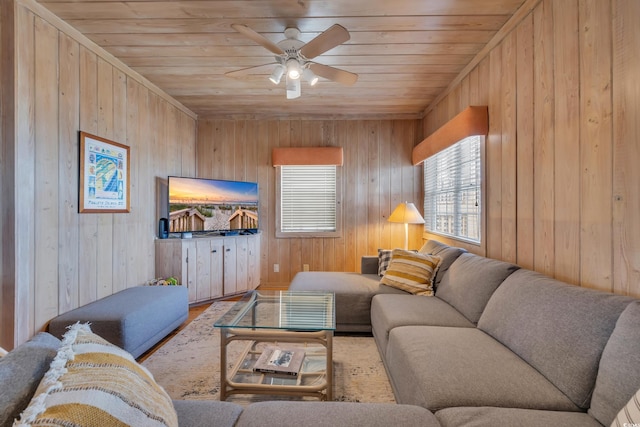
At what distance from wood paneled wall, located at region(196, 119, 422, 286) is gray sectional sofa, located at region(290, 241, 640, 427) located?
2119 mm

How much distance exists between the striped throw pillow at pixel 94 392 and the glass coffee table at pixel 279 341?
850 millimetres

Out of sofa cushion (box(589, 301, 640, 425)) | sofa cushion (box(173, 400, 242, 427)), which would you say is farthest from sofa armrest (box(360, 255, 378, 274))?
sofa cushion (box(173, 400, 242, 427))

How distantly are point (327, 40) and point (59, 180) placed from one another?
7.29 ft

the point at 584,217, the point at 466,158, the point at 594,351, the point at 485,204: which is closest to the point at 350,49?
the point at 466,158

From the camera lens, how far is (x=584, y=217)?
4.92 feet

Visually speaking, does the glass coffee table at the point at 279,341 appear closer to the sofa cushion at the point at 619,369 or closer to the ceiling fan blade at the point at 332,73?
the sofa cushion at the point at 619,369

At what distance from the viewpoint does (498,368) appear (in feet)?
4.14

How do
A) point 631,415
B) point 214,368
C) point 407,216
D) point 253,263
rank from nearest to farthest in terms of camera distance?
1. point 631,415
2. point 214,368
3. point 407,216
4. point 253,263

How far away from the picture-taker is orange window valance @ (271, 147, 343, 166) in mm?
3992

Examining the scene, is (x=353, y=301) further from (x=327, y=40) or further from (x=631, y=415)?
(x=327, y=40)

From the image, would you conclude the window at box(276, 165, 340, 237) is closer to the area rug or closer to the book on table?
the area rug

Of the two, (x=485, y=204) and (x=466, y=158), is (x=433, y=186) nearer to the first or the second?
(x=466, y=158)

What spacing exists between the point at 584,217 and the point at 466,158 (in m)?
1.53

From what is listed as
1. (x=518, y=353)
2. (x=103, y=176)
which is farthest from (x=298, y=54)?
(x=518, y=353)
